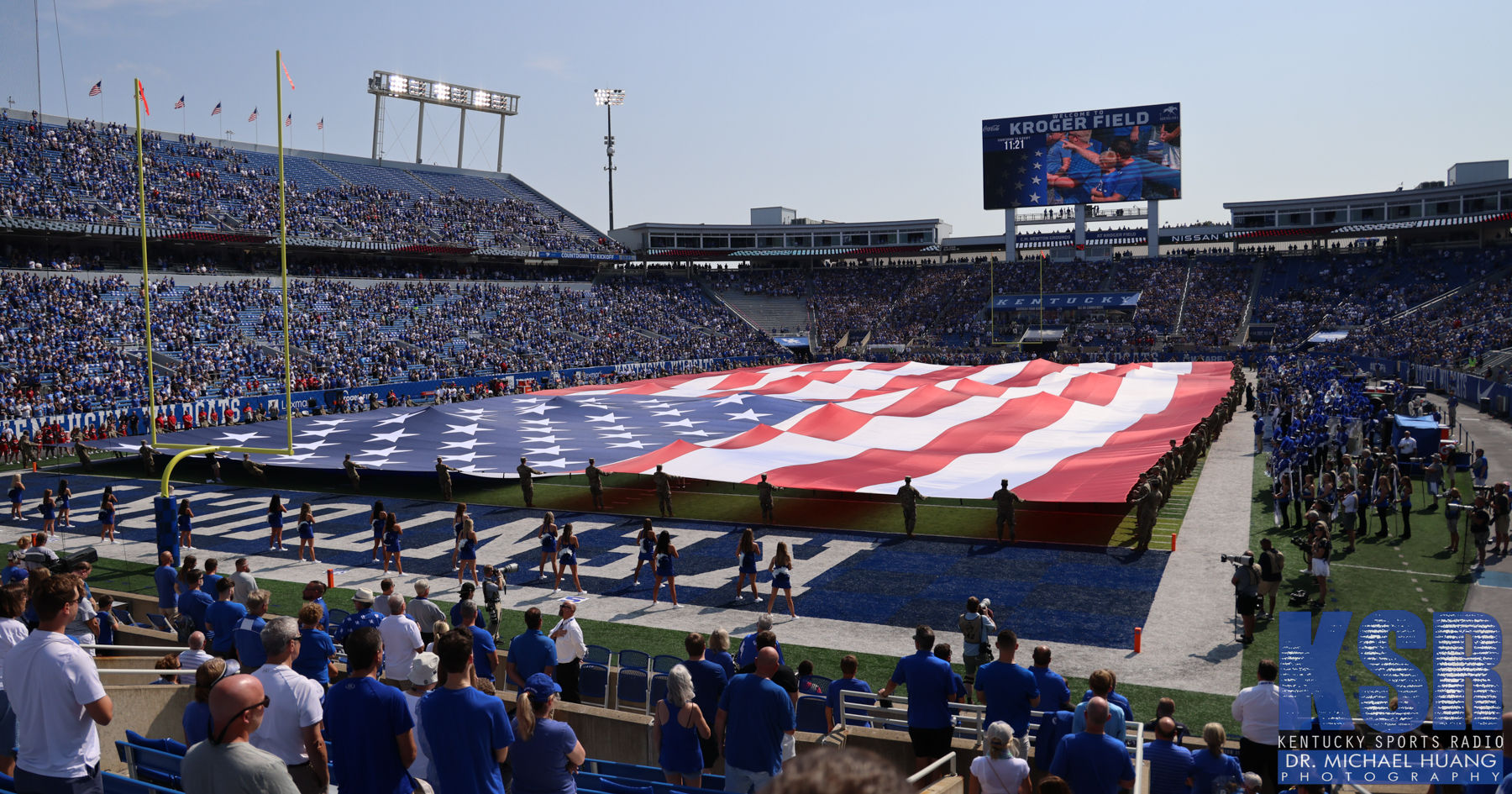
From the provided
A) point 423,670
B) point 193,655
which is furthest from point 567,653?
point 423,670

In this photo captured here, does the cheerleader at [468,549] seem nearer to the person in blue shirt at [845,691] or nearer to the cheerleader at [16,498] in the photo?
the person in blue shirt at [845,691]

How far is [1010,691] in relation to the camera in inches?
255

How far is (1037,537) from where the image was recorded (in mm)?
17125

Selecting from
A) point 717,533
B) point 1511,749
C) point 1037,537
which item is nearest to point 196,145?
point 717,533

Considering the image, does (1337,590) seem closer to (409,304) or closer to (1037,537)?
(1037,537)

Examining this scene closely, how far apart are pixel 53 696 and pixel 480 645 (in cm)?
367

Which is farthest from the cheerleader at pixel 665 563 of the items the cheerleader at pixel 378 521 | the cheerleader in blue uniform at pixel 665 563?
the cheerleader at pixel 378 521

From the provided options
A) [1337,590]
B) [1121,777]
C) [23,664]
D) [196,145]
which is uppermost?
[196,145]

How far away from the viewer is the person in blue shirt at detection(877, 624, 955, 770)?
6430 millimetres

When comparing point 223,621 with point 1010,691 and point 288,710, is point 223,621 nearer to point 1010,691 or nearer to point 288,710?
point 288,710

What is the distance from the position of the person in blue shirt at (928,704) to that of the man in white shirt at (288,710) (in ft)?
11.6

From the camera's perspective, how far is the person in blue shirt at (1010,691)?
6445 mm

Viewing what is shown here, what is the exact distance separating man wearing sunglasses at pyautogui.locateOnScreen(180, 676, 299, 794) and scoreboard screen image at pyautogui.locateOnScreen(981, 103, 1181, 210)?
205ft

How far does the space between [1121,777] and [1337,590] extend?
33.0 feet
